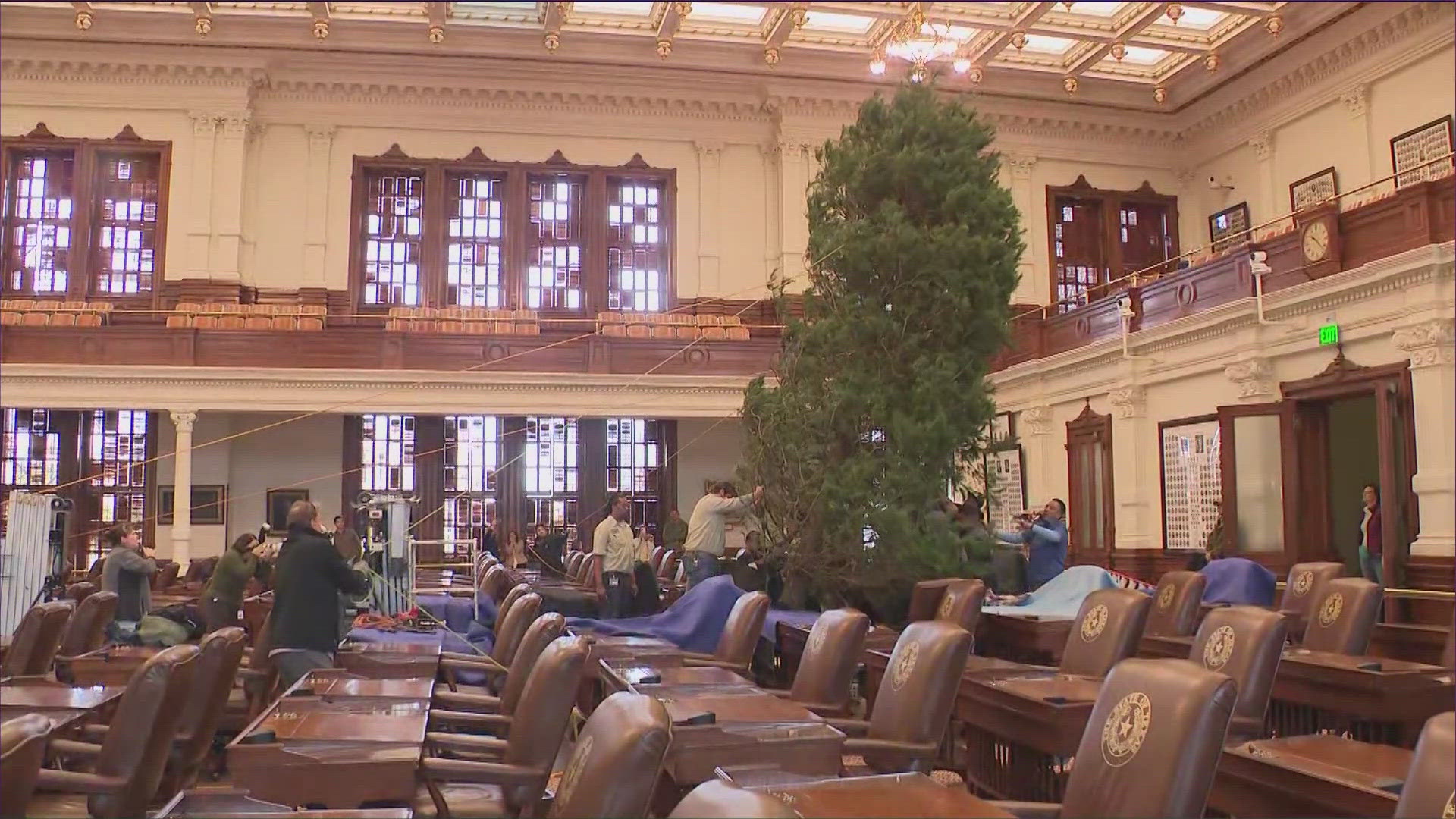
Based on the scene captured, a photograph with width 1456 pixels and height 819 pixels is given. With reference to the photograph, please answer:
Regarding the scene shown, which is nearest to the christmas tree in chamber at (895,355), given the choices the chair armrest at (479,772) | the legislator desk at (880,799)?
the chair armrest at (479,772)

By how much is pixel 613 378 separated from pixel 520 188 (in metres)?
5.06

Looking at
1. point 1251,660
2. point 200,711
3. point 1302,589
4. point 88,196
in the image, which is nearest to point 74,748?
point 200,711

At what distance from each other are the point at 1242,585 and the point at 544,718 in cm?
536

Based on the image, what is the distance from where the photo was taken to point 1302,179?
17.3 m

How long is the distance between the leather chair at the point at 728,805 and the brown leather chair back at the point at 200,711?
9.89ft

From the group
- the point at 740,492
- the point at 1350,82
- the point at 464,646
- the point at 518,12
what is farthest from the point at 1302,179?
the point at 464,646

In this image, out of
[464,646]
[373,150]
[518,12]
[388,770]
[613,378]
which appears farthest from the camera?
[373,150]

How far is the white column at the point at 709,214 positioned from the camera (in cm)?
1900

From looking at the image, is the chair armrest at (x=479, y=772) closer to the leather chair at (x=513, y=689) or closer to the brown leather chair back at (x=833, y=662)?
the leather chair at (x=513, y=689)

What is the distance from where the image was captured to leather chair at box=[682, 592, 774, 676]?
5.45 meters

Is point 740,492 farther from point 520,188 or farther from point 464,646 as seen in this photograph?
point 520,188

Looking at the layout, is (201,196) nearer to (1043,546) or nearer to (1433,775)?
(1043,546)

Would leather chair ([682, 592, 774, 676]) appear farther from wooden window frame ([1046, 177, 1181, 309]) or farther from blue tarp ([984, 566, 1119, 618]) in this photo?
wooden window frame ([1046, 177, 1181, 309])

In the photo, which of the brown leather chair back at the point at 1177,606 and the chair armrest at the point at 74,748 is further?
the brown leather chair back at the point at 1177,606
